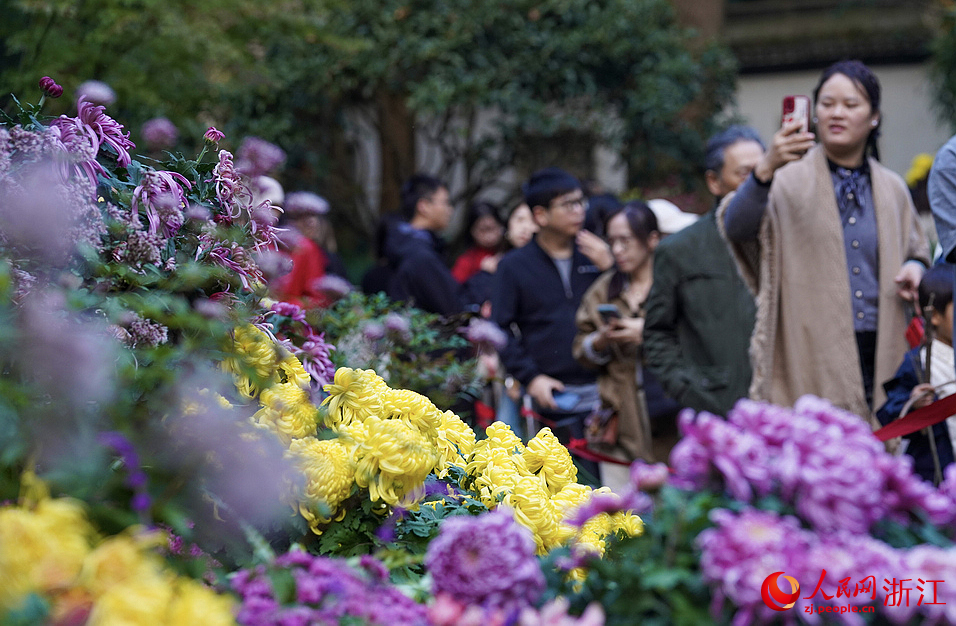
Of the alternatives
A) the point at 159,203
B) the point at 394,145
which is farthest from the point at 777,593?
the point at 394,145

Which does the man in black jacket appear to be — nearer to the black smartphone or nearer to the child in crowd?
the black smartphone

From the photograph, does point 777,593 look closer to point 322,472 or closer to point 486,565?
point 486,565

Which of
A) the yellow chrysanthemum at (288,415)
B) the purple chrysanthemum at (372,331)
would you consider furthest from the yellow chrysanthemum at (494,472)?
the purple chrysanthemum at (372,331)

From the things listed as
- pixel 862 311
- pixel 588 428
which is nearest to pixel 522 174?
pixel 588 428

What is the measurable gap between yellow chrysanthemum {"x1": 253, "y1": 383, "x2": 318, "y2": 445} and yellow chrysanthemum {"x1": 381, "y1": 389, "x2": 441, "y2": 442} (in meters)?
0.16

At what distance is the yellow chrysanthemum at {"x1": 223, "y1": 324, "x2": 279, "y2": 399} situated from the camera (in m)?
1.61

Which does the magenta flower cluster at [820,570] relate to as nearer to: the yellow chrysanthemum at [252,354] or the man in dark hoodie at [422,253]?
the yellow chrysanthemum at [252,354]

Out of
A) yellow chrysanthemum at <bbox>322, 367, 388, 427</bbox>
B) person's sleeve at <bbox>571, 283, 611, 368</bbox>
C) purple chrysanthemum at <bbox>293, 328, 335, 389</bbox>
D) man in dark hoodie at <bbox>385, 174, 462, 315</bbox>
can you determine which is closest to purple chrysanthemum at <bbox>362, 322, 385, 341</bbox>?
purple chrysanthemum at <bbox>293, 328, 335, 389</bbox>

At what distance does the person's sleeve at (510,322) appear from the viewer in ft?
17.0

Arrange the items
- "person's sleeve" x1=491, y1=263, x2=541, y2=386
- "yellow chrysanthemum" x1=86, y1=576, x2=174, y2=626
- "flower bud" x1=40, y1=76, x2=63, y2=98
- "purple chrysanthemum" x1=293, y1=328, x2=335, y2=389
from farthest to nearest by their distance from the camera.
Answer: "person's sleeve" x1=491, y1=263, x2=541, y2=386
"purple chrysanthemum" x1=293, y1=328, x2=335, y2=389
"flower bud" x1=40, y1=76, x2=63, y2=98
"yellow chrysanthemum" x1=86, y1=576, x2=174, y2=626

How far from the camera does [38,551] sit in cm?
109

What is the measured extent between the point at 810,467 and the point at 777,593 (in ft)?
0.51

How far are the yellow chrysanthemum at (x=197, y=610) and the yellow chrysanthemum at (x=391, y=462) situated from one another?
513 mm

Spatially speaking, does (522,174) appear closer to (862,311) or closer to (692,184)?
(692,184)
